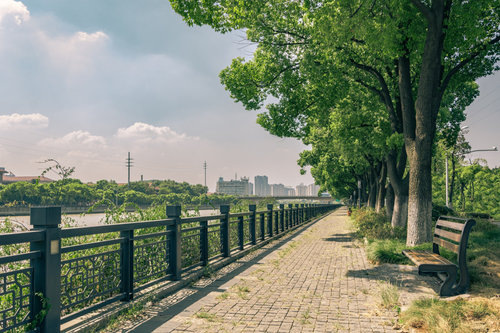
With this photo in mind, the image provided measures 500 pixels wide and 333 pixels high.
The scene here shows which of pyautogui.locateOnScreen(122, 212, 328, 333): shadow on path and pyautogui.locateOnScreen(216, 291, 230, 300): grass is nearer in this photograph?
pyautogui.locateOnScreen(122, 212, 328, 333): shadow on path

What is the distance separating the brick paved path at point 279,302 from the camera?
456cm

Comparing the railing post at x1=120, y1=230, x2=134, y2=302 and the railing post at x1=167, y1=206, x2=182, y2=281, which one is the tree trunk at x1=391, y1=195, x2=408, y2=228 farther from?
the railing post at x1=120, y1=230, x2=134, y2=302

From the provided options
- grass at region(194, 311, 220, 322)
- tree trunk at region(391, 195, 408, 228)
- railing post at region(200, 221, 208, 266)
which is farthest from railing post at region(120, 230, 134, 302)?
tree trunk at region(391, 195, 408, 228)

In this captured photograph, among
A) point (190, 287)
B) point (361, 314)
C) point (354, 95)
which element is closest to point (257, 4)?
point (354, 95)

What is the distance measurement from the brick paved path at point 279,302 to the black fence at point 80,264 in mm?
558

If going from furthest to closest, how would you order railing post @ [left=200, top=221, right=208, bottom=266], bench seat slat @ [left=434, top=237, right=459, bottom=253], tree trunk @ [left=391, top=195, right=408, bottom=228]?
1. tree trunk @ [left=391, top=195, right=408, bottom=228]
2. railing post @ [left=200, top=221, right=208, bottom=266]
3. bench seat slat @ [left=434, top=237, right=459, bottom=253]

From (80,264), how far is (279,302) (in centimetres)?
307

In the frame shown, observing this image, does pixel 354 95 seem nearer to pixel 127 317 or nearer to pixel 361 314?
pixel 361 314

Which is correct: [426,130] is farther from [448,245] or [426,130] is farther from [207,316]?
[207,316]

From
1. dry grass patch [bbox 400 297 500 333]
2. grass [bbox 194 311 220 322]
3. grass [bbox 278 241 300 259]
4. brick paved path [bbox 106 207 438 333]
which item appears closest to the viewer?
dry grass patch [bbox 400 297 500 333]

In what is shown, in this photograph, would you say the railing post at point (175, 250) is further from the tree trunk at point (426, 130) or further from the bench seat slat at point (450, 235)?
the tree trunk at point (426, 130)

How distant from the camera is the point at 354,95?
16375 millimetres

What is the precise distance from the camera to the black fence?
3625mm

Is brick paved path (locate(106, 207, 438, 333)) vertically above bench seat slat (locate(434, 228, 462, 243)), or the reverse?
bench seat slat (locate(434, 228, 462, 243))
